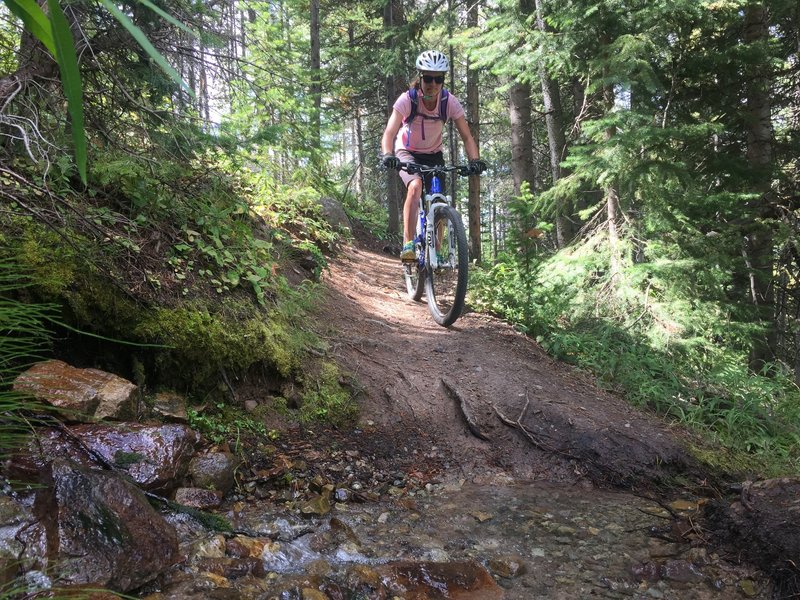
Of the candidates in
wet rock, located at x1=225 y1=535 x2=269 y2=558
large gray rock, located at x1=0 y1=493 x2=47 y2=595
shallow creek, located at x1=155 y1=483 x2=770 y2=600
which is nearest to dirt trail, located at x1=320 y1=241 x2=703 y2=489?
shallow creek, located at x1=155 y1=483 x2=770 y2=600

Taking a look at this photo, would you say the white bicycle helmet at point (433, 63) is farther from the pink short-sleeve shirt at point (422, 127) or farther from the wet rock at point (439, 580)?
the wet rock at point (439, 580)

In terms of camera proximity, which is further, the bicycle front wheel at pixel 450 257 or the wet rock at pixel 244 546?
the bicycle front wheel at pixel 450 257

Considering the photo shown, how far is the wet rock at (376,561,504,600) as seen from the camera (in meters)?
2.24

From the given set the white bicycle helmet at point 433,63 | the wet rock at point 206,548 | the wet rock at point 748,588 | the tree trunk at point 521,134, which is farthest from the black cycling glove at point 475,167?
the tree trunk at point 521,134

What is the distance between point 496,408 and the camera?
4.21 metres

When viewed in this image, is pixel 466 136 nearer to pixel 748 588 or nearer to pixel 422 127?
pixel 422 127

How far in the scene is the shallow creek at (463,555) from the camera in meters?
2.21

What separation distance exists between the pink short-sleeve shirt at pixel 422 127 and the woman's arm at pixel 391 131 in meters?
0.06

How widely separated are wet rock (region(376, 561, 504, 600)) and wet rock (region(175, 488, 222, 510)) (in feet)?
Answer: 3.25

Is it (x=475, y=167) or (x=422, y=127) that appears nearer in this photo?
(x=475, y=167)

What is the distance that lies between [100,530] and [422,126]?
16.6 ft

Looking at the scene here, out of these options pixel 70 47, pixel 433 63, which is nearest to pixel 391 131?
pixel 433 63

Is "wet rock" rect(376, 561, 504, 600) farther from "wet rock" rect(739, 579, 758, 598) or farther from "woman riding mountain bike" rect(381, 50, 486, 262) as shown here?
"woman riding mountain bike" rect(381, 50, 486, 262)

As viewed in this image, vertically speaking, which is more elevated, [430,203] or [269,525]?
[430,203]
